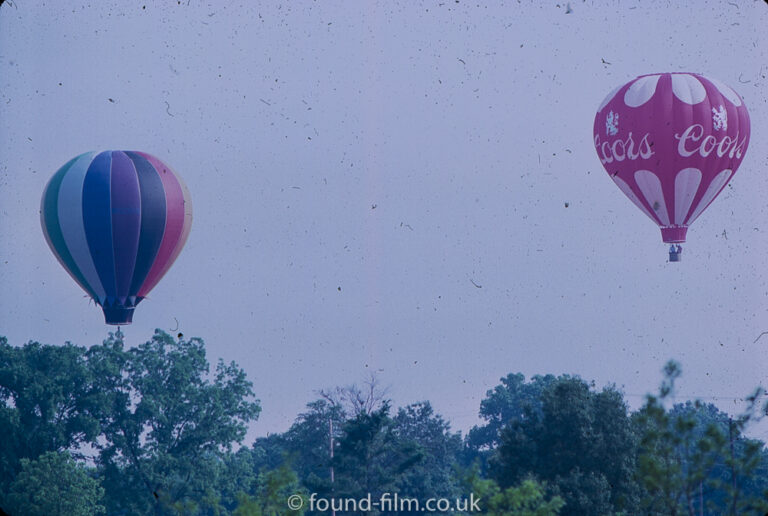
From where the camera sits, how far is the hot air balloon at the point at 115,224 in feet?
223

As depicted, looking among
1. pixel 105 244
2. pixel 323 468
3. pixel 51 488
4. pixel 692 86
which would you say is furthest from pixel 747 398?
pixel 323 468

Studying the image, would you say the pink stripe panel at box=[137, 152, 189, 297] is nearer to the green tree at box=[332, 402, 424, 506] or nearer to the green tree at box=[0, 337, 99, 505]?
the green tree at box=[332, 402, 424, 506]

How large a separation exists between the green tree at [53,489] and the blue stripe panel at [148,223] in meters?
14.3

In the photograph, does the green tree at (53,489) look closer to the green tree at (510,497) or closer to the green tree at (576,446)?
the green tree at (576,446)

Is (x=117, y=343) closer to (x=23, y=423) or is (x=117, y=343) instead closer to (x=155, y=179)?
(x=23, y=423)

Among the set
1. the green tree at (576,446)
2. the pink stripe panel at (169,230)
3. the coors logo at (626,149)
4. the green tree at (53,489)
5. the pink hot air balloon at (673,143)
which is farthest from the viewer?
the green tree at (53,489)

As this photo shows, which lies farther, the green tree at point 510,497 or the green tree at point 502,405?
the green tree at point 502,405

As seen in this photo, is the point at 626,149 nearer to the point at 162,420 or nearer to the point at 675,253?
the point at 675,253

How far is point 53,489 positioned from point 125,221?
17.8 meters

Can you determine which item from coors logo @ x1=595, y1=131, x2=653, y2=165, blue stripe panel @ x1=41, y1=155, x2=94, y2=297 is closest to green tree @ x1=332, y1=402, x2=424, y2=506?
blue stripe panel @ x1=41, y1=155, x2=94, y2=297

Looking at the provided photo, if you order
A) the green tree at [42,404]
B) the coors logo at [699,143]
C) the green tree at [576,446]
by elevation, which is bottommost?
the green tree at [576,446]

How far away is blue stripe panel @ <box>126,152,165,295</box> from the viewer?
68188mm

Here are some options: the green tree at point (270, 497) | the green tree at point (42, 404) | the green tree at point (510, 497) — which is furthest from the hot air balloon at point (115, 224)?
the green tree at point (510, 497)

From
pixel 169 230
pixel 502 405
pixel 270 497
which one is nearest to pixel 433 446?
pixel 502 405
